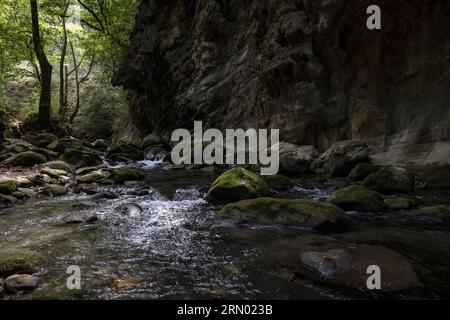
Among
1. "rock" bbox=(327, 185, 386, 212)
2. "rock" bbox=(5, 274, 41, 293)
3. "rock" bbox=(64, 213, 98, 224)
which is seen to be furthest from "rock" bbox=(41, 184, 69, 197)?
"rock" bbox=(327, 185, 386, 212)

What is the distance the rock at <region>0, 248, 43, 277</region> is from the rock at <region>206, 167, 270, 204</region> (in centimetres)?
442

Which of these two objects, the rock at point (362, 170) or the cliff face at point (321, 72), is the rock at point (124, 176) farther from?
the rock at point (362, 170)

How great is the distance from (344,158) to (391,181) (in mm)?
2588

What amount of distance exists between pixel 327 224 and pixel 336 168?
19.1 feet

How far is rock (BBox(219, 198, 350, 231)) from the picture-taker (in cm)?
650

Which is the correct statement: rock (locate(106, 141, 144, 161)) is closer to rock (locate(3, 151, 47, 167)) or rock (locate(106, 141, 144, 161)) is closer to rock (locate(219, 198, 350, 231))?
rock (locate(3, 151, 47, 167))

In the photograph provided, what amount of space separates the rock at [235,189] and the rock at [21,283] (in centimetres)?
486

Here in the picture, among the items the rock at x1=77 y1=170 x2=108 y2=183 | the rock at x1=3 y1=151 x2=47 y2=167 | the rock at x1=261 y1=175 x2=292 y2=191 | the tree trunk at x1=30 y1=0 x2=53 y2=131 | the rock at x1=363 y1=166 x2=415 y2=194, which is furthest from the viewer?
the tree trunk at x1=30 y1=0 x2=53 y2=131

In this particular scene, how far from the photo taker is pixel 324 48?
14742 mm

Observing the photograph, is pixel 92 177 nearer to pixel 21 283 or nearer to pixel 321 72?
pixel 21 283

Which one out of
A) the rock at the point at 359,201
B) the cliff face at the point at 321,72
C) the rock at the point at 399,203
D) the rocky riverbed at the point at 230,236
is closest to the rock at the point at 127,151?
the cliff face at the point at 321,72

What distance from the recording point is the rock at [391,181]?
9.47 metres
